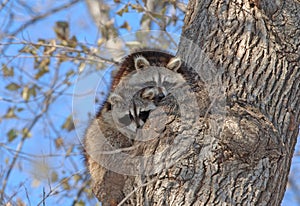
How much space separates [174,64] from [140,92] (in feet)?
0.95

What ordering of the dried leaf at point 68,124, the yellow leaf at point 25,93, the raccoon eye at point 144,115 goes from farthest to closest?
the dried leaf at point 68,124 → the yellow leaf at point 25,93 → the raccoon eye at point 144,115

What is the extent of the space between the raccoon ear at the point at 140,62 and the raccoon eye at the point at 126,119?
0.40 m

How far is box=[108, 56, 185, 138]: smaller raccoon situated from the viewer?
3.70 meters

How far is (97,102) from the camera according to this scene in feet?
14.0

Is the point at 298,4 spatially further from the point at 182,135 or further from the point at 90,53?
the point at 90,53

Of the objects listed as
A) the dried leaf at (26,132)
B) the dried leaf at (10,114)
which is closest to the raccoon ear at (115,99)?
the dried leaf at (10,114)

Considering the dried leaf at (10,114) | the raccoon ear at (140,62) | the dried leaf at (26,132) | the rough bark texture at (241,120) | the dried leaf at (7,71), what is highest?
the dried leaf at (7,71)

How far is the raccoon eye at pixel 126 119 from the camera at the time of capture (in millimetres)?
3752

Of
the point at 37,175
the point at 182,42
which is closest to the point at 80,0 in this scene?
the point at 37,175

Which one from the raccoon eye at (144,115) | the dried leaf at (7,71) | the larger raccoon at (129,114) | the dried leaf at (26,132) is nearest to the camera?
the larger raccoon at (129,114)

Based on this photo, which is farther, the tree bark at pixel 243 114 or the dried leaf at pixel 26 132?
the dried leaf at pixel 26 132

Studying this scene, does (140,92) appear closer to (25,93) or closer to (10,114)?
(25,93)

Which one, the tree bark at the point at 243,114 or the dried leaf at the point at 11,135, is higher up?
the dried leaf at the point at 11,135

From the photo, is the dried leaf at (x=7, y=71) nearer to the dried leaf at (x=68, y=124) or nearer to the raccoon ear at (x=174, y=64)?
the dried leaf at (x=68, y=124)
